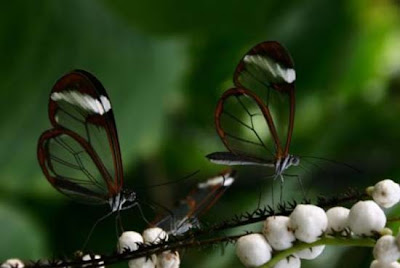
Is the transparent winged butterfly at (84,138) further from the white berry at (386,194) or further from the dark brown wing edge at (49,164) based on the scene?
the white berry at (386,194)

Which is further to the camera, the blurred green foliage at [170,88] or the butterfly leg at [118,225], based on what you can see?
the blurred green foliage at [170,88]

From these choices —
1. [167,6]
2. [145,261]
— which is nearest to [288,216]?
[145,261]

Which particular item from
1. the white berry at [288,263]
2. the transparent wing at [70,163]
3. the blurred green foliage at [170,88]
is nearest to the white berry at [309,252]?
the white berry at [288,263]

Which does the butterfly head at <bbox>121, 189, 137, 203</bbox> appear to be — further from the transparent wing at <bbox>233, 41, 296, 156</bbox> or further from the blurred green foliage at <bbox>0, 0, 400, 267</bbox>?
the blurred green foliage at <bbox>0, 0, 400, 267</bbox>

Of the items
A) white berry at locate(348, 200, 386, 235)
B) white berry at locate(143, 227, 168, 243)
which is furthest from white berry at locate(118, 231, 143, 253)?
white berry at locate(348, 200, 386, 235)

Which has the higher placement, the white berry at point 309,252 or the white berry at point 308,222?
the white berry at point 308,222

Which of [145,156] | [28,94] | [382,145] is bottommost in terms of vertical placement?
[382,145]

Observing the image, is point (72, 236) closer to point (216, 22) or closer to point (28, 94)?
point (28, 94)
